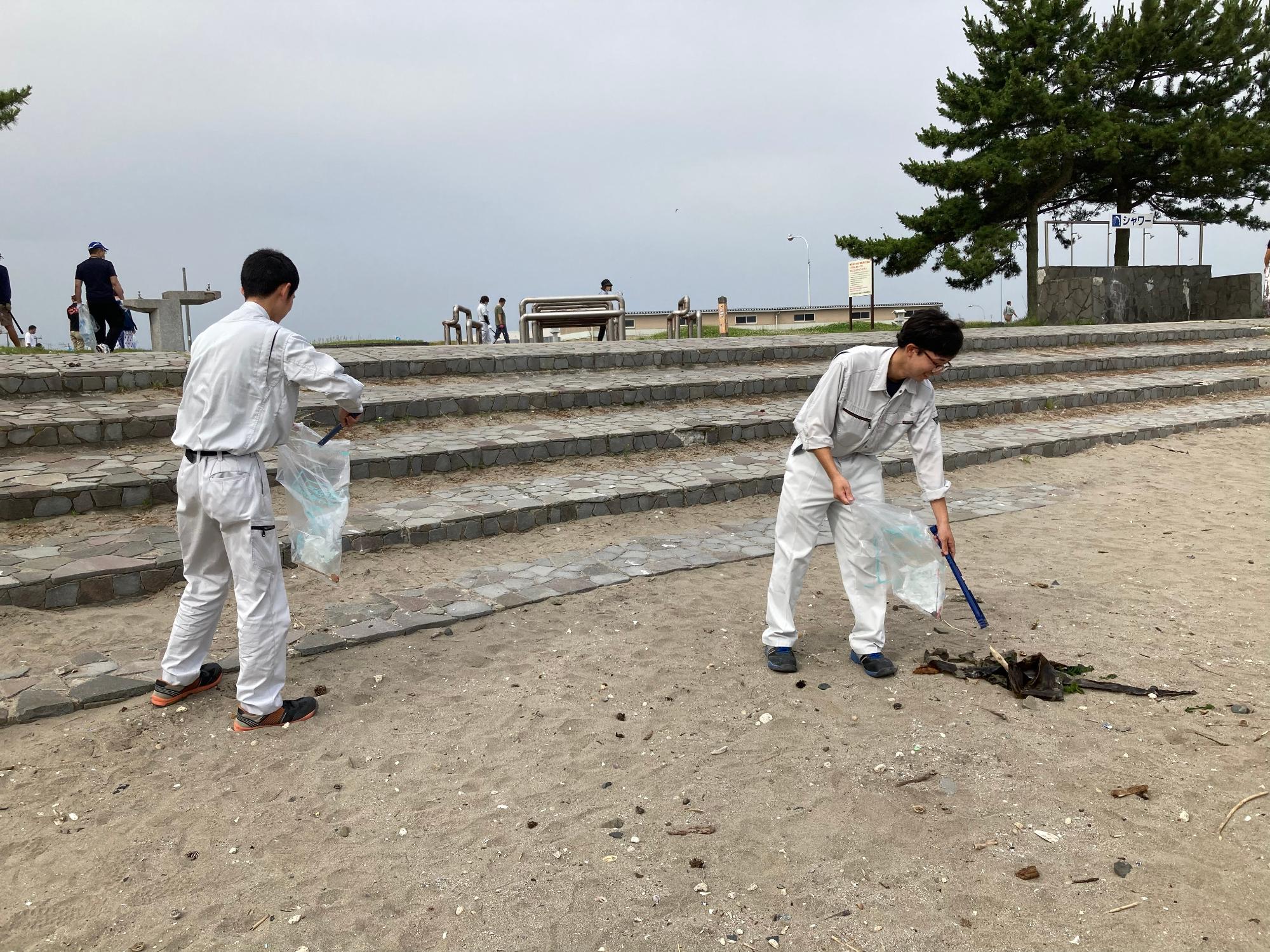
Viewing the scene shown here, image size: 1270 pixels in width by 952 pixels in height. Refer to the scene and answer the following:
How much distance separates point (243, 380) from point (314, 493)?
1.88ft

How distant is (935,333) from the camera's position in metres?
3.46

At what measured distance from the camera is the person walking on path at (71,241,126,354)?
37.5ft

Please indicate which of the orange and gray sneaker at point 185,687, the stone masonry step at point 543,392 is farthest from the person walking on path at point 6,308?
the orange and gray sneaker at point 185,687

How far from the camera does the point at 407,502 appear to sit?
6547 mm

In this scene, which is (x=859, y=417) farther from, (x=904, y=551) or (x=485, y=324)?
(x=485, y=324)

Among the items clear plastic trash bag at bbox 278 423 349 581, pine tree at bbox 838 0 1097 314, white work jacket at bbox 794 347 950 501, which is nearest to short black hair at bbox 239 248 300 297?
clear plastic trash bag at bbox 278 423 349 581

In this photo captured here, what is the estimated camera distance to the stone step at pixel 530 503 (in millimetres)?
4906

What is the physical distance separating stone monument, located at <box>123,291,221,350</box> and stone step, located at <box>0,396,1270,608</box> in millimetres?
8560

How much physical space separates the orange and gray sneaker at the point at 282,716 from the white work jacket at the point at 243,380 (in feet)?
3.46

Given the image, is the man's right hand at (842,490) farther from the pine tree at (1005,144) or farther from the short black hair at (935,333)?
the pine tree at (1005,144)

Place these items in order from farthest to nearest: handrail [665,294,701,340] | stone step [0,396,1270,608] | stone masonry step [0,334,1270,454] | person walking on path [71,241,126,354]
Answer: handrail [665,294,701,340], person walking on path [71,241,126,354], stone masonry step [0,334,1270,454], stone step [0,396,1270,608]

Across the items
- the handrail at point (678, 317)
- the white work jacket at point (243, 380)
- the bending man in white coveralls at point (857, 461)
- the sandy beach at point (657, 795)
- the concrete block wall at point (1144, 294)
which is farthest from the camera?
the concrete block wall at point (1144, 294)

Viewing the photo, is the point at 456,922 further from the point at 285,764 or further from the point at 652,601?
the point at 652,601

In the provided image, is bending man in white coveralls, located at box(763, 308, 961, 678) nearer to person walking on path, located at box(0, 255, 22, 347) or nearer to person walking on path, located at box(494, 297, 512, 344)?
person walking on path, located at box(0, 255, 22, 347)
